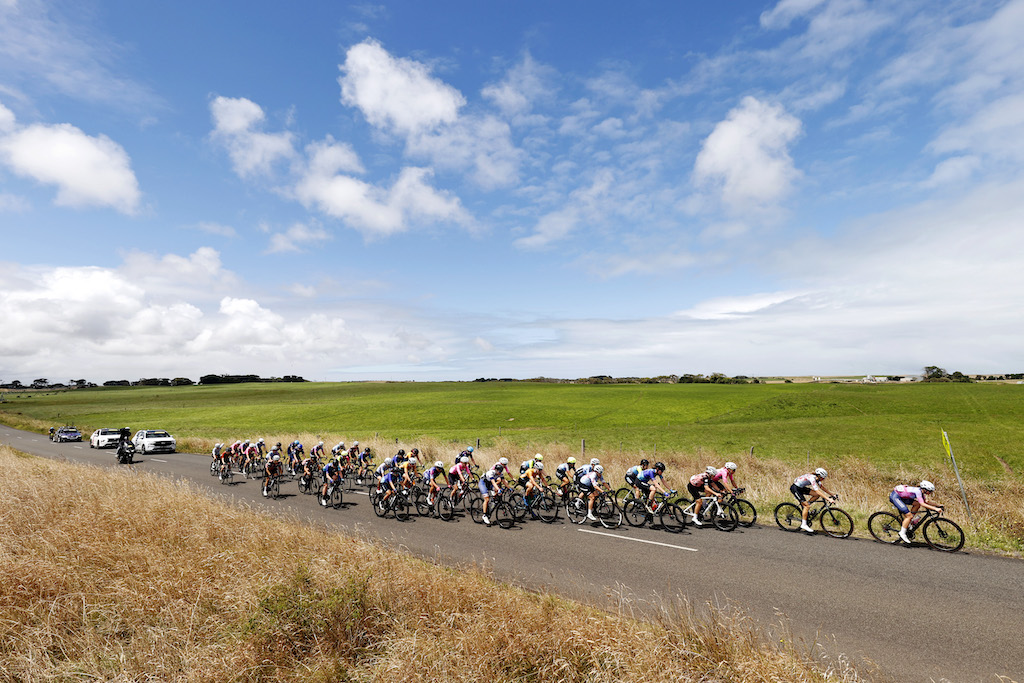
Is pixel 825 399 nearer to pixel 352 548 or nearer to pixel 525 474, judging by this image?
pixel 525 474

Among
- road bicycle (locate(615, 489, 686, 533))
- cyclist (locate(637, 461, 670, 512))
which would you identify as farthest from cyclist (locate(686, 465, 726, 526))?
cyclist (locate(637, 461, 670, 512))

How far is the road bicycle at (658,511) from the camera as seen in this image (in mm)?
13812

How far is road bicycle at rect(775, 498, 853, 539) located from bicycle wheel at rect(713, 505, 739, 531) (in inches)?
46.7

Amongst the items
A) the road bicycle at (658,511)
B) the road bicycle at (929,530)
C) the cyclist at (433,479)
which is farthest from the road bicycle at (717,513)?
the cyclist at (433,479)

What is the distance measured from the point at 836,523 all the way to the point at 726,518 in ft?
9.15

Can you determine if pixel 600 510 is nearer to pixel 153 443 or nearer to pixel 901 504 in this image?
pixel 901 504

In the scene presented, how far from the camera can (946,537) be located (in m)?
11.4

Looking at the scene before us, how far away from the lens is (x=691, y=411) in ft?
204

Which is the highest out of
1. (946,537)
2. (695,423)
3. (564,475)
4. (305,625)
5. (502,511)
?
(564,475)

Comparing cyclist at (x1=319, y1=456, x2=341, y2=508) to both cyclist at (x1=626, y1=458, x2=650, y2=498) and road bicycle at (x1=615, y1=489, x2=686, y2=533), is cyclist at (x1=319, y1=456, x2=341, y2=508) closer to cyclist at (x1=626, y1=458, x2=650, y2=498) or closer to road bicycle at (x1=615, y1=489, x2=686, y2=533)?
road bicycle at (x1=615, y1=489, x2=686, y2=533)

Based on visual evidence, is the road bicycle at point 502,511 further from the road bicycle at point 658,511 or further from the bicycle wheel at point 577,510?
the road bicycle at point 658,511

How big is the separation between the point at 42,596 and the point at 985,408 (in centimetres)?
7956

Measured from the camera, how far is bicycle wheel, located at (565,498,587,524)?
14.9 m

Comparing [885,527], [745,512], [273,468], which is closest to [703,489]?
[745,512]
